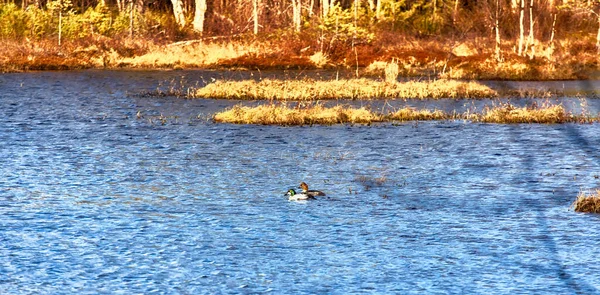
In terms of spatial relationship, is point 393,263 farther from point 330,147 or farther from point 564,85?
point 564,85

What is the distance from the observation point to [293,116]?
96.2ft

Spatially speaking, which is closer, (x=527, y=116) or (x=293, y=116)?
(x=293, y=116)

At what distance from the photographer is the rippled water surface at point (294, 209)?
489 inches

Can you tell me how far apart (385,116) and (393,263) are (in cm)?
1772

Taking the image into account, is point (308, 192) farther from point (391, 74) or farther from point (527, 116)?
point (391, 74)

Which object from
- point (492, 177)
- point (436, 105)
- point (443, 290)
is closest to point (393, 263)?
point (443, 290)

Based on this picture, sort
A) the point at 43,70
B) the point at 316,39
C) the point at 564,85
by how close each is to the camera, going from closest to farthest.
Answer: the point at 564,85, the point at 43,70, the point at 316,39

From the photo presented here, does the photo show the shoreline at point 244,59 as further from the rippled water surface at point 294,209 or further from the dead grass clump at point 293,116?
the rippled water surface at point 294,209

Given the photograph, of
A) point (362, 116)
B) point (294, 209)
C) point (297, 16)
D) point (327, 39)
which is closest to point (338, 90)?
point (362, 116)

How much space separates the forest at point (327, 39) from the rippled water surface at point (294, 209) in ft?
72.6

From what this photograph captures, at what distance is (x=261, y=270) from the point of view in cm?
1271

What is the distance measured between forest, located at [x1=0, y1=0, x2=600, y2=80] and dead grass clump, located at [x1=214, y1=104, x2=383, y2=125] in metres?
17.9

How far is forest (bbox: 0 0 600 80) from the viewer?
51.1 meters

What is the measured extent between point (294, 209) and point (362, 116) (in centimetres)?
1324
